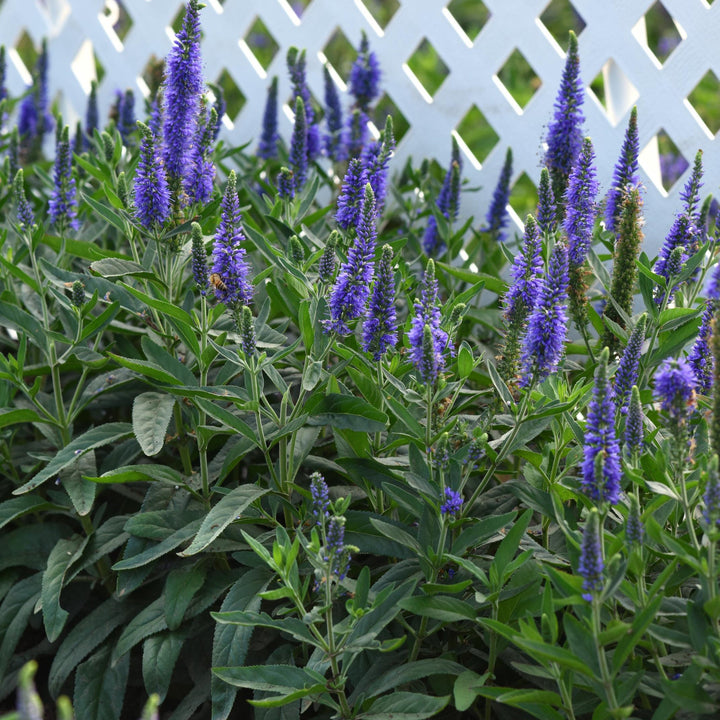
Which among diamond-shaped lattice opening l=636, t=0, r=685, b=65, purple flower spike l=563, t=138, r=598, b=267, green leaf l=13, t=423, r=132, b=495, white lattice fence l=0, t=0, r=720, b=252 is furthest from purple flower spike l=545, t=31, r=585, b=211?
diamond-shaped lattice opening l=636, t=0, r=685, b=65

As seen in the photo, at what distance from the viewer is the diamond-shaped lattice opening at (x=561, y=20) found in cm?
797

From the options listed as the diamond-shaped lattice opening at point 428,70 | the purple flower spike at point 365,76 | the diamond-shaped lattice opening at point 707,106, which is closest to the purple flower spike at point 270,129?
the purple flower spike at point 365,76

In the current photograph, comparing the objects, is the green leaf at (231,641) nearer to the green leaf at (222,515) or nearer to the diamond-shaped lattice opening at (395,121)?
the green leaf at (222,515)

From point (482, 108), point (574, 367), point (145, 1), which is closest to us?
point (574, 367)

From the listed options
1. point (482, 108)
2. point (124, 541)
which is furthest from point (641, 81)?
point (124, 541)

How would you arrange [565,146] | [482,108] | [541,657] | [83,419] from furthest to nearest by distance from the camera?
[482,108] < [83,419] < [565,146] < [541,657]

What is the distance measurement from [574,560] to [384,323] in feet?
2.15

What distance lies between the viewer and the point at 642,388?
252cm

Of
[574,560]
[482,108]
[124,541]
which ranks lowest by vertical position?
[574,560]

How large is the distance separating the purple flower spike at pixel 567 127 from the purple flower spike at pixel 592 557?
1.55m

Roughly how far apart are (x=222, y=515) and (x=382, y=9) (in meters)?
7.48

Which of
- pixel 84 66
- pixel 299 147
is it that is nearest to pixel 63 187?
pixel 299 147

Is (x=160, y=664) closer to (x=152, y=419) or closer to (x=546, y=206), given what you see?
(x=152, y=419)

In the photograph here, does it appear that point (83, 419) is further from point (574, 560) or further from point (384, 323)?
point (574, 560)
